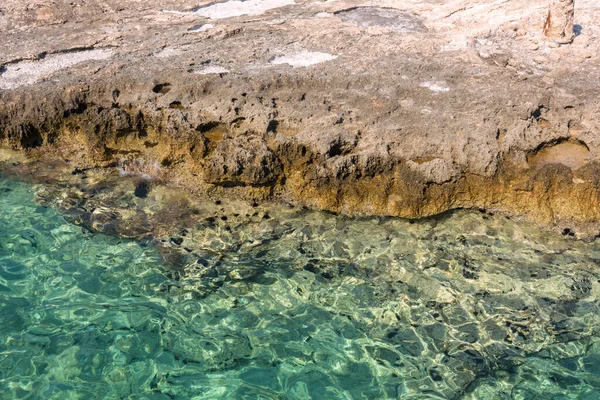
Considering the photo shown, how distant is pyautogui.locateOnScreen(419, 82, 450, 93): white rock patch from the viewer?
17.4 feet

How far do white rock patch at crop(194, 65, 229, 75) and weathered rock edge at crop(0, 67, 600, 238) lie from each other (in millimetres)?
251

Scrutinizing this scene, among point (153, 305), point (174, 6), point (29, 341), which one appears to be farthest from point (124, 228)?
point (174, 6)

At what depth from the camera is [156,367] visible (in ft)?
12.5

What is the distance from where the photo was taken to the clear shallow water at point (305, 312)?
12.1 ft

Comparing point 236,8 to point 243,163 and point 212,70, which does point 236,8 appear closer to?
point 212,70

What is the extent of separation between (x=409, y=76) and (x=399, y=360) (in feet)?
8.79

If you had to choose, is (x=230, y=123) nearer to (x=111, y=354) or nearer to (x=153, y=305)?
(x=153, y=305)

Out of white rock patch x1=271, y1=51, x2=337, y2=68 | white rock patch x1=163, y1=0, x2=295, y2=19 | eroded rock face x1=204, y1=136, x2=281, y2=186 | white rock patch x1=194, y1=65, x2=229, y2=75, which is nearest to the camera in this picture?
eroded rock face x1=204, y1=136, x2=281, y2=186

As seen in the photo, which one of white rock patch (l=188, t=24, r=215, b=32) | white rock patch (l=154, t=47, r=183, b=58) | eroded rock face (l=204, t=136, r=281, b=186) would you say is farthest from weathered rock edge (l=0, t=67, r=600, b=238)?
white rock patch (l=188, t=24, r=215, b=32)

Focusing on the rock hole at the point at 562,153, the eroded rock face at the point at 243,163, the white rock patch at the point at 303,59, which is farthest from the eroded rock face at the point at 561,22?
the eroded rock face at the point at 243,163

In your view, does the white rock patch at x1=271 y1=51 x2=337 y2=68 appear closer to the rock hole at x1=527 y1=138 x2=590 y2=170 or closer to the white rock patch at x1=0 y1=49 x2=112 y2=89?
the white rock patch at x1=0 y1=49 x2=112 y2=89

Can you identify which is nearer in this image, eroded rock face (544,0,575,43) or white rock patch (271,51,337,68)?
white rock patch (271,51,337,68)

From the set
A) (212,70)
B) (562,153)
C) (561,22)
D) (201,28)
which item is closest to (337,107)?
(212,70)

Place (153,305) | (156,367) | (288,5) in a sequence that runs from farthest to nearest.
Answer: (288,5) → (153,305) → (156,367)
